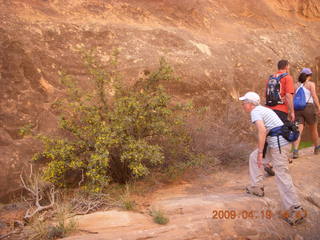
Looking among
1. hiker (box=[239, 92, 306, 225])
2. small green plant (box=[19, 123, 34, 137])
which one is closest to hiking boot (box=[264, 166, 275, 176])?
hiker (box=[239, 92, 306, 225])

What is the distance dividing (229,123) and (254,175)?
3.56 metres

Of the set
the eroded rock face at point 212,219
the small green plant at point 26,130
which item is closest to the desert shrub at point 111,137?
the small green plant at point 26,130

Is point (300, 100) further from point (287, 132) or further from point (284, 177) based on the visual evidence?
point (284, 177)

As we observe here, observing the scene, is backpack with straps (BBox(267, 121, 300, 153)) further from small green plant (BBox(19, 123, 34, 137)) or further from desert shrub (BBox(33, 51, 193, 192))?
small green plant (BBox(19, 123, 34, 137))

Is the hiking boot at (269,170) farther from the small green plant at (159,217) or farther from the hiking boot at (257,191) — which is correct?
the small green plant at (159,217)

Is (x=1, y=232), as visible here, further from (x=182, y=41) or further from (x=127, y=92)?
(x=182, y=41)

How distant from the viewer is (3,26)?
708cm

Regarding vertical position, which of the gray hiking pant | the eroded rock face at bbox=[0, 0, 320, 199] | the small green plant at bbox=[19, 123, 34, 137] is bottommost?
the gray hiking pant

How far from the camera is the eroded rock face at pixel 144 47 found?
21.8ft

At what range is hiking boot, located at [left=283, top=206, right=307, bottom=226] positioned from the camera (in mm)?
4672
